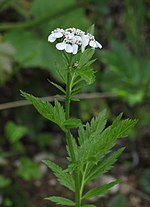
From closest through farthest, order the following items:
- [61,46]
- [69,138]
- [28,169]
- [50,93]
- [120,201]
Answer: [61,46], [69,138], [120,201], [28,169], [50,93]

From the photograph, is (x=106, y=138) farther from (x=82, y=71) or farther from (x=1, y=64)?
(x=1, y=64)

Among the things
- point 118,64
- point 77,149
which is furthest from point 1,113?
point 77,149

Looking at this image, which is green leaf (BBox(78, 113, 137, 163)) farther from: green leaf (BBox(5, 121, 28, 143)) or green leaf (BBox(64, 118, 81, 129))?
green leaf (BBox(5, 121, 28, 143))

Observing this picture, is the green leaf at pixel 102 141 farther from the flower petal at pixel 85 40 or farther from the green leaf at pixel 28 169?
the green leaf at pixel 28 169

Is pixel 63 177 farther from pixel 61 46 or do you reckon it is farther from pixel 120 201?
pixel 120 201

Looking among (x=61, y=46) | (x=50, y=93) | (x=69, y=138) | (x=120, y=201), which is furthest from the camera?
(x=50, y=93)

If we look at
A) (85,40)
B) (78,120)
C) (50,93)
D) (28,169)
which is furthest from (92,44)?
(50,93)

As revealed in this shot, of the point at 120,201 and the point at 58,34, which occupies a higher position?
the point at 58,34
